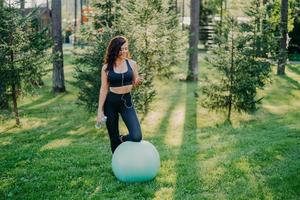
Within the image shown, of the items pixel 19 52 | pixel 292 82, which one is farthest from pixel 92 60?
pixel 292 82

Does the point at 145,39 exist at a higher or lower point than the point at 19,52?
higher

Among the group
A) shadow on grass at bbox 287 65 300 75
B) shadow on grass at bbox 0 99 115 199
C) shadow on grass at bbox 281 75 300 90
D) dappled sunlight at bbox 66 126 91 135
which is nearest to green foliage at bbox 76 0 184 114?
dappled sunlight at bbox 66 126 91 135

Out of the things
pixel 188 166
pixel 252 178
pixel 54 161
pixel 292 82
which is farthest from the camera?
pixel 292 82

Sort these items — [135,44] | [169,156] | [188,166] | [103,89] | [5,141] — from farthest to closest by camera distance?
[135,44] < [5,141] < [169,156] < [188,166] < [103,89]

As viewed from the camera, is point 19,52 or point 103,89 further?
point 19,52

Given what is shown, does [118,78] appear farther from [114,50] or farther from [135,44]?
[135,44]

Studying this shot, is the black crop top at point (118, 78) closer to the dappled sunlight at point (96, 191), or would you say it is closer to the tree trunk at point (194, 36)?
the dappled sunlight at point (96, 191)

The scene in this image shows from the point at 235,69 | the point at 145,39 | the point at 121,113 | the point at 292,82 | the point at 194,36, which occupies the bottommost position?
the point at 292,82

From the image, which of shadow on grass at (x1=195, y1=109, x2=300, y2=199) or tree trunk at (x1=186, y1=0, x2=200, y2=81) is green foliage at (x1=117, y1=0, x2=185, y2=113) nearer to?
shadow on grass at (x1=195, y1=109, x2=300, y2=199)

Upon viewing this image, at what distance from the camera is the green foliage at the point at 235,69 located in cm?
1441

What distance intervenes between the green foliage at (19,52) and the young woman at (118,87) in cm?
602

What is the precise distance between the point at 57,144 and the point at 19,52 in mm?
3413

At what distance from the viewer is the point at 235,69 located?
14664 millimetres

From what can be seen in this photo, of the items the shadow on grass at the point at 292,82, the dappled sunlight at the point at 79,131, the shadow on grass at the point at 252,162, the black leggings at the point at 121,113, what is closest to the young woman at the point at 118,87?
the black leggings at the point at 121,113
